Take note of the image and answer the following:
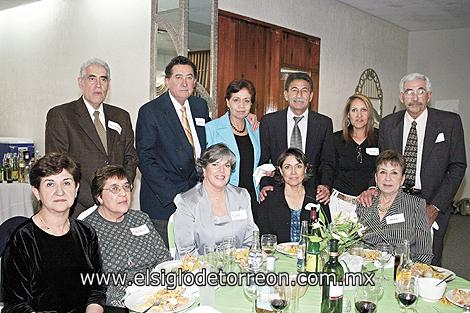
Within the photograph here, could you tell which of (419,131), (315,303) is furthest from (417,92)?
(315,303)

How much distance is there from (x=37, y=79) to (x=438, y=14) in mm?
6479

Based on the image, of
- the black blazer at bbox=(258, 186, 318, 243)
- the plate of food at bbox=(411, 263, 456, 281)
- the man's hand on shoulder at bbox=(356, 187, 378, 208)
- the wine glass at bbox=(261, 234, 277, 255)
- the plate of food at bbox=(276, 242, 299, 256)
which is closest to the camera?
the plate of food at bbox=(411, 263, 456, 281)

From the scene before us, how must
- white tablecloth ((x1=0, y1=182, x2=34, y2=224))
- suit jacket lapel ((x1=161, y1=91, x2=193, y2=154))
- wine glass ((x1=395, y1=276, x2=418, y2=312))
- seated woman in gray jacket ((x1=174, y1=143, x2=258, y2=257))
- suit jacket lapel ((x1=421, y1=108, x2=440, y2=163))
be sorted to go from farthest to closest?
1. white tablecloth ((x1=0, y1=182, x2=34, y2=224))
2. suit jacket lapel ((x1=421, y1=108, x2=440, y2=163))
3. suit jacket lapel ((x1=161, y1=91, x2=193, y2=154))
4. seated woman in gray jacket ((x1=174, y1=143, x2=258, y2=257))
5. wine glass ((x1=395, y1=276, x2=418, y2=312))

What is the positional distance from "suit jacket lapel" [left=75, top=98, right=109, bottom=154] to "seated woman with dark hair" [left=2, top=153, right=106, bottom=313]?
103cm

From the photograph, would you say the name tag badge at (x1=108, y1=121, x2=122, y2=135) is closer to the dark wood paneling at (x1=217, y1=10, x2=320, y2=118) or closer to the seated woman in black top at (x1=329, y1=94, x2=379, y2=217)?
the seated woman in black top at (x1=329, y1=94, x2=379, y2=217)

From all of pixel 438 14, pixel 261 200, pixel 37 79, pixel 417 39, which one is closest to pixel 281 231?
pixel 261 200

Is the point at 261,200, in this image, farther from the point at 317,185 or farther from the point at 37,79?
the point at 37,79

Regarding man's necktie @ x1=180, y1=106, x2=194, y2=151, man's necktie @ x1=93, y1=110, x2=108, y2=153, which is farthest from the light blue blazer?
man's necktie @ x1=93, y1=110, x2=108, y2=153

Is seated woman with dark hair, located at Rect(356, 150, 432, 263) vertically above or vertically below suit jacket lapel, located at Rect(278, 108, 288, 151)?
below

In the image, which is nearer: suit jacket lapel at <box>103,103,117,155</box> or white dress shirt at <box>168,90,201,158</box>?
suit jacket lapel at <box>103,103,117,155</box>

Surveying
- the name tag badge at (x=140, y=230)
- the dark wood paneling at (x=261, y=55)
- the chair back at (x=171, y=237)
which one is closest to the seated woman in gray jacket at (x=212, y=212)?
the chair back at (x=171, y=237)

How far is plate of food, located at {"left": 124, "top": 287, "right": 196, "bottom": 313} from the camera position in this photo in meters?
1.79

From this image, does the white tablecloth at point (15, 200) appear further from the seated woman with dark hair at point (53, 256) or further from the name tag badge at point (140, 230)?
the seated woman with dark hair at point (53, 256)

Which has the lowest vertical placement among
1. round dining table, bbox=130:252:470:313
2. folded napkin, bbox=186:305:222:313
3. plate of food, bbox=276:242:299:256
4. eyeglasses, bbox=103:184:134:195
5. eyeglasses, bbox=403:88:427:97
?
round dining table, bbox=130:252:470:313
